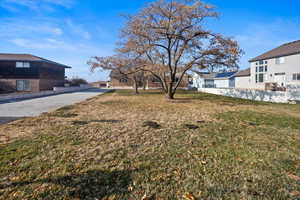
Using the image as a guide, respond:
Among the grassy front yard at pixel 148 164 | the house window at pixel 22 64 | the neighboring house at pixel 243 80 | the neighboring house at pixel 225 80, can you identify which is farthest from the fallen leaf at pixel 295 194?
the neighboring house at pixel 225 80

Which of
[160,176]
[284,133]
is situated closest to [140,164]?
[160,176]

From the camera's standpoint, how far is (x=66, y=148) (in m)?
3.17

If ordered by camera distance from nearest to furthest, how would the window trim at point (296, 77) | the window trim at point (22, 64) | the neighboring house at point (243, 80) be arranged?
the window trim at point (296, 77), the window trim at point (22, 64), the neighboring house at point (243, 80)

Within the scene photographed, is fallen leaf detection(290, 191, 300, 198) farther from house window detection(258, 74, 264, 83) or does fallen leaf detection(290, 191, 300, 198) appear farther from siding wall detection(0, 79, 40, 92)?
house window detection(258, 74, 264, 83)

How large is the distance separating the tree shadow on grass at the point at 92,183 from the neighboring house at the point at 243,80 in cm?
3120

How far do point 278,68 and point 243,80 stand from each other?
820 centimetres

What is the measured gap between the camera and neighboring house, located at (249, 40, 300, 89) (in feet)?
61.8

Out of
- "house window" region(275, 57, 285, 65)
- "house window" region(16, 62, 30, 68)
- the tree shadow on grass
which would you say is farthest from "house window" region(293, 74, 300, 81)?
"house window" region(16, 62, 30, 68)

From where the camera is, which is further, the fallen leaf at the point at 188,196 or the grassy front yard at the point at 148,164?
the grassy front yard at the point at 148,164

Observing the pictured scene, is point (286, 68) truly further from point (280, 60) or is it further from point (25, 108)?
point (25, 108)

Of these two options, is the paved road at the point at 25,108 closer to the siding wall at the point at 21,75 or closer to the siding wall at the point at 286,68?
the siding wall at the point at 21,75

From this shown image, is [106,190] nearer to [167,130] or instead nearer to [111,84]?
[167,130]

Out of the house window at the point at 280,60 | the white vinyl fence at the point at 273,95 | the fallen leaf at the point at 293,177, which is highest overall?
the house window at the point at 280,60

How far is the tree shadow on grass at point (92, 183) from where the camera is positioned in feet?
6.17
